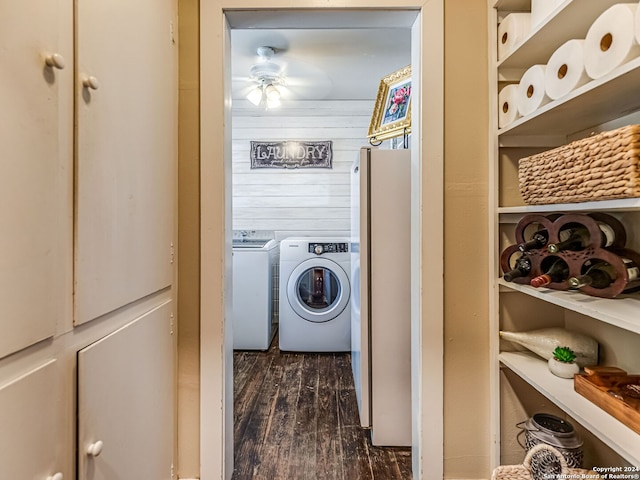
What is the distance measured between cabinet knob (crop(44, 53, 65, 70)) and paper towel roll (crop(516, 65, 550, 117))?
128 cm

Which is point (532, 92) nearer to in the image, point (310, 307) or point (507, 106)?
point (507, 106)

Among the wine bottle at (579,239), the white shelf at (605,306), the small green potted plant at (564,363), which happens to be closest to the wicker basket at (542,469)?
the small green potted plant at (564,363)

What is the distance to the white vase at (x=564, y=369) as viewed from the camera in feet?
3.91

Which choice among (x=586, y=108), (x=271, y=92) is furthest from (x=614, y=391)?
(x=271, y=92)

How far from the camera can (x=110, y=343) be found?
0.96 m

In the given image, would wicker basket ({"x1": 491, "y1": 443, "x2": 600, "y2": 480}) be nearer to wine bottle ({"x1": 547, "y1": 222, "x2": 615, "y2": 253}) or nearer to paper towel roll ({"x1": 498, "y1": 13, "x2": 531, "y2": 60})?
wine bottle ({"x1": 547, "y1": 222, "x2": 615, "y2": 253})

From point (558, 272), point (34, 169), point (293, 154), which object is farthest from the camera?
point (293, 154)

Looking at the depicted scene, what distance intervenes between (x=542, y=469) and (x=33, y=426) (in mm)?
1413

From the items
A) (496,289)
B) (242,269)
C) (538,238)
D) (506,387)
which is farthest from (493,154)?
(242,269)

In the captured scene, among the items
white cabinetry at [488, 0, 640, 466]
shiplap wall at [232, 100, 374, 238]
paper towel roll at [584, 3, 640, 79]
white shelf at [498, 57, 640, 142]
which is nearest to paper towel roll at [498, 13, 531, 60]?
white cabinetry at [488, 0, 640, 466]

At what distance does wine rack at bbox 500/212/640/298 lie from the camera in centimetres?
94

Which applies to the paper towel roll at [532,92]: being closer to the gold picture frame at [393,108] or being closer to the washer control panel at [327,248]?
the gold picture frame at [393,108]

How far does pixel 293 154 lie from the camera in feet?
12.0

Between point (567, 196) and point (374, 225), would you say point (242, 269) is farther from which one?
point (567, 196)
